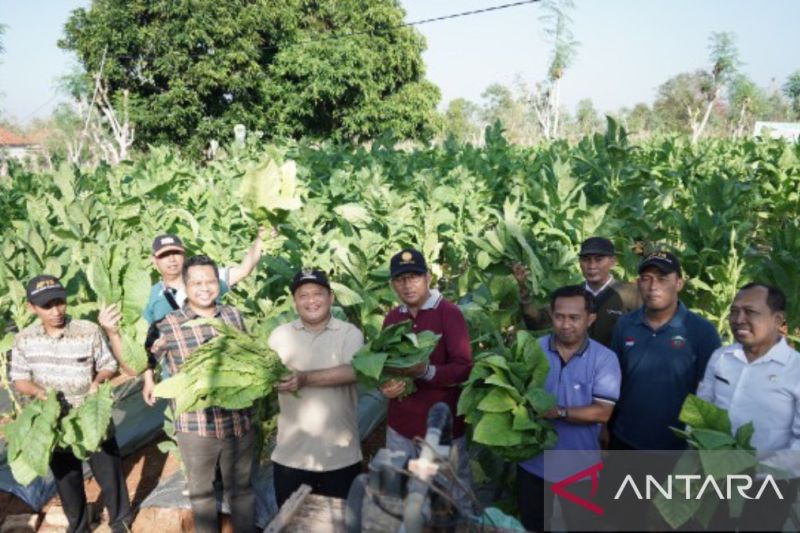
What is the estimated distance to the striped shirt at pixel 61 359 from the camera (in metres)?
3.38

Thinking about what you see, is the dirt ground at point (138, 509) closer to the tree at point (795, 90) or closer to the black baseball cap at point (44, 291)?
the black baseball cap at point (44, 291)

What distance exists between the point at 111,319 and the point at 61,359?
17.7 inches

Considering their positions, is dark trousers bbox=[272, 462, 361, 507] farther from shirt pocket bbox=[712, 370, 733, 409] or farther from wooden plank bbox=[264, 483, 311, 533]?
shirt pocket bbox=[712, 370, 733, 409]

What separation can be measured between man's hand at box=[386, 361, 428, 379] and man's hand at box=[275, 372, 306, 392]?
44 cm

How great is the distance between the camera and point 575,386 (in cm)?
264

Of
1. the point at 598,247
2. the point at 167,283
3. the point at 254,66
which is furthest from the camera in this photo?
the point at 254,66

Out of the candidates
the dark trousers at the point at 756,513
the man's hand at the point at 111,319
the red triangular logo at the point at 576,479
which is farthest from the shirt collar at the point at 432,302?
the man's hand at the point at 111,319

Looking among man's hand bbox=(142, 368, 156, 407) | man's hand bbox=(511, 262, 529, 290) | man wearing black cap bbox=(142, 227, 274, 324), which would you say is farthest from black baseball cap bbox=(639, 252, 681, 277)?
man's hand bbox=(142, 368, 156, 407)

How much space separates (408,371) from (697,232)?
10.5 ft

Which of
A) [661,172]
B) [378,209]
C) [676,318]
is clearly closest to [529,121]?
[661,172]

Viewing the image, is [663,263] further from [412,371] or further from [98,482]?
[98,482]

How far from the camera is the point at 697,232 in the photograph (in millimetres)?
4762

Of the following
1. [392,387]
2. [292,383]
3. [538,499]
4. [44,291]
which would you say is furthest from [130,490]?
[538,499]

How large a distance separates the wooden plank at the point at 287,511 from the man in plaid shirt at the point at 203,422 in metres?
1.29
